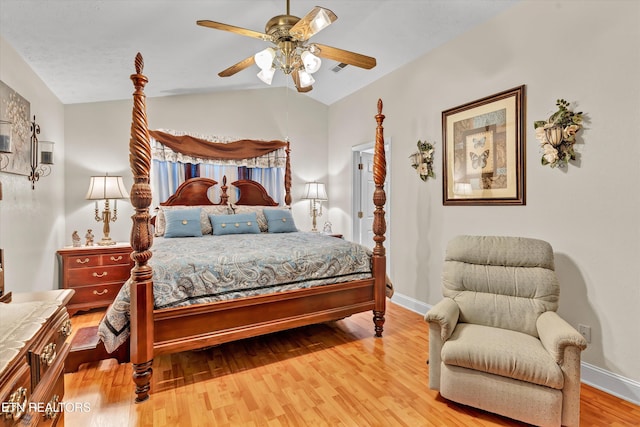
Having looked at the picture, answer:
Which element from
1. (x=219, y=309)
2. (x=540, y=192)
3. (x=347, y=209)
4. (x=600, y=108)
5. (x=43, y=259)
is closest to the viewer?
(x=600, y=108)

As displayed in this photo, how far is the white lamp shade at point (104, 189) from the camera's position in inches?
148

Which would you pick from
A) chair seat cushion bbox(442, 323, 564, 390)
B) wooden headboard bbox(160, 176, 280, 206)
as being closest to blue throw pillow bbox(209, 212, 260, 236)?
wooden headboard bbox(160, 176, 280, 206)

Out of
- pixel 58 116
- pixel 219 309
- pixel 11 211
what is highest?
pixel 58 116

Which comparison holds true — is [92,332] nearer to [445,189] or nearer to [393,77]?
[445,189]

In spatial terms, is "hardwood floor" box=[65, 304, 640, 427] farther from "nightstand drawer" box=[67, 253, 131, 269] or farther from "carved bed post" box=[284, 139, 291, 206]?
"carved bed post" box=[284, 139, 291, 206]

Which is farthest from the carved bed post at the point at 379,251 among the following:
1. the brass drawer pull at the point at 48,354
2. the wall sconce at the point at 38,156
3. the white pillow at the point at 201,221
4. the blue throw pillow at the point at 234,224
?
the wall sconce at the point at 38,156

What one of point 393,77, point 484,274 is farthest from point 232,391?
point 393,77

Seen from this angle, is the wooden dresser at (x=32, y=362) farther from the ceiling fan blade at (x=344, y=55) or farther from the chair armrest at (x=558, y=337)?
the chair armrest at (x=558, y=337)

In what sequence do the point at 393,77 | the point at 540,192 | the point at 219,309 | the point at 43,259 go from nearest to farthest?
the point at 219,309
the point at 540,192
the point at 43,259
the point at 393,77

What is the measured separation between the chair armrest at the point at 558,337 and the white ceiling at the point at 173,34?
2504mm

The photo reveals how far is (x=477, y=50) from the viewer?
10.0 ft

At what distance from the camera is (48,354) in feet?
3.30

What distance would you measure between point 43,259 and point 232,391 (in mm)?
2575

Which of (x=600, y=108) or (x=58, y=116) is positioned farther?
(x=58, y=116)
